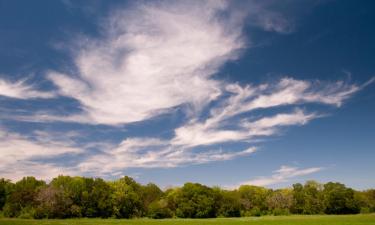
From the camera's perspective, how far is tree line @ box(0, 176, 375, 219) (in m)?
108

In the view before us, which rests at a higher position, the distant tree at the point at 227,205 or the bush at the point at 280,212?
the distant tree at the point at 227,205

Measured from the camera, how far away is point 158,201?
137 m

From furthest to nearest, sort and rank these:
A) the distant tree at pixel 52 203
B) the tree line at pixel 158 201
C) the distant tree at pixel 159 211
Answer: the distant tree at pixel 159 211, the tree line at pixel 158 201, the distant tree at pixel 52 203

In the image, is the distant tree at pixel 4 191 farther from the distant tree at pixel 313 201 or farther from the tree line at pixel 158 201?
the distant tree at pixel 313 201

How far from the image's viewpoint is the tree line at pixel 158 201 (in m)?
108

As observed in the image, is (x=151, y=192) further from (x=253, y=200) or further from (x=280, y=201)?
(x=280, y=201)

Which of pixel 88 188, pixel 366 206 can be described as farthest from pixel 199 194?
pixel 366 206

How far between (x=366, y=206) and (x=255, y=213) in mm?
48483

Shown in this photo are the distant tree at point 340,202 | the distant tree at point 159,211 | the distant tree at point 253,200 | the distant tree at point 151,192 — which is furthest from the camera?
the distant tree at point 151,192

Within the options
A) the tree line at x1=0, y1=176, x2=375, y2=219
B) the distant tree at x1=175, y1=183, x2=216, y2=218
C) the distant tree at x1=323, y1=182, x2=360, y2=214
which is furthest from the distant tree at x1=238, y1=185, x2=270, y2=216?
the distant tree at x1=323, y1=182, x2=360, y2=214

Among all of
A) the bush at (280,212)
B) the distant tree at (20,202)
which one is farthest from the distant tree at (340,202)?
the distant tree at (20,202)

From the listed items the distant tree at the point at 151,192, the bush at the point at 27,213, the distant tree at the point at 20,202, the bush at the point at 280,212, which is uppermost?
the distant tree at the point at 151,192

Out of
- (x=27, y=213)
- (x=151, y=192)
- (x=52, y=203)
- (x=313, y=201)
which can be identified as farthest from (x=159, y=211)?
(x=313, y=201)

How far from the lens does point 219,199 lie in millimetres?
139000
